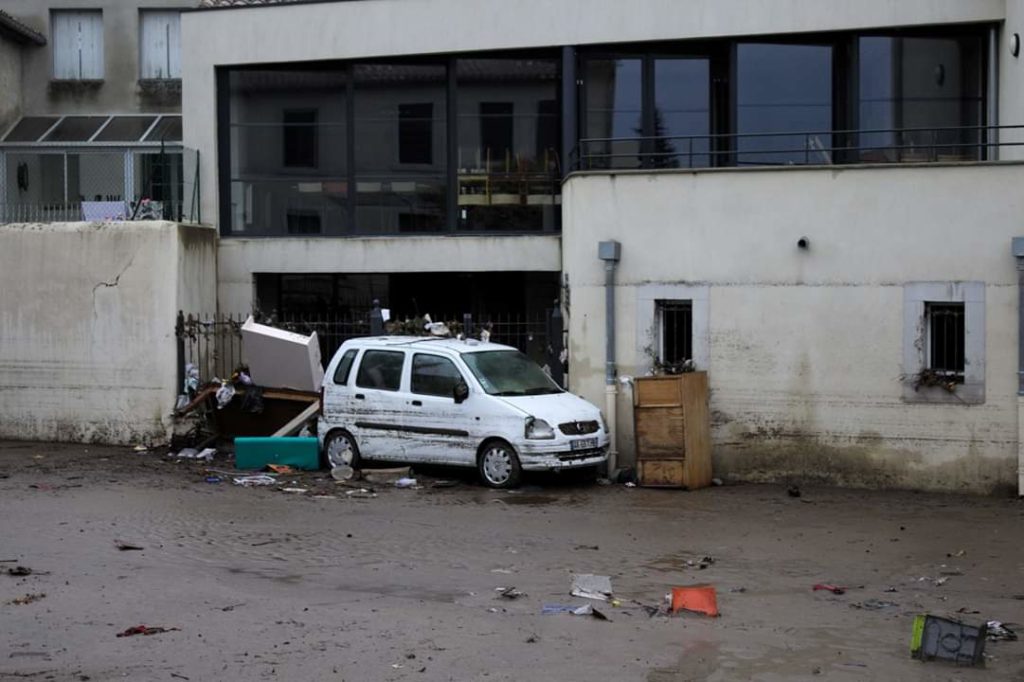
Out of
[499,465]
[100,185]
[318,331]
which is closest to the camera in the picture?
Result: [499,465]

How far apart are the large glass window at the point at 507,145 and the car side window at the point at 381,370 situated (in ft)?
16.6

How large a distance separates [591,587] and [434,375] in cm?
651

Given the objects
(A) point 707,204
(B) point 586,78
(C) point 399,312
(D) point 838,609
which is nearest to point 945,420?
(A) point 707,204

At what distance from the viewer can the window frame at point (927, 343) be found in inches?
626

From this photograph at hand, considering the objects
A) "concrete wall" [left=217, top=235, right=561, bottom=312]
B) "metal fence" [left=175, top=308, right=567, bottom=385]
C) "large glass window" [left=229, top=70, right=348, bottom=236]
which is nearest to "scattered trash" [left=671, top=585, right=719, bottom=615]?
Result: "metal fence" [left=175, top=308, right=567, bottom=385]

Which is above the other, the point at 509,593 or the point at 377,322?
the point at 377,322

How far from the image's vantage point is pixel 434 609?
9.62m

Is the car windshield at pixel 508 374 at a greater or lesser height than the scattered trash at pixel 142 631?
greater

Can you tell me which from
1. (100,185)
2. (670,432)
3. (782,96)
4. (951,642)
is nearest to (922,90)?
(782,96)

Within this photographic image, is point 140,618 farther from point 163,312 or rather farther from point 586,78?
point 586,78

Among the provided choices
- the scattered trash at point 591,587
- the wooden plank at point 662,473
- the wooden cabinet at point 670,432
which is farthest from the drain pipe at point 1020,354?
the scattered trash at point 591,587

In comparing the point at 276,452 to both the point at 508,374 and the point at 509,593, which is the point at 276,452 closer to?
the point at 508,374

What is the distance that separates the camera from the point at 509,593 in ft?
33.2

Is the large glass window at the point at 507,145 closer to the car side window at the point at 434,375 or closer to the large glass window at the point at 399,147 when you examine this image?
the large glass window at the point at 399,147
